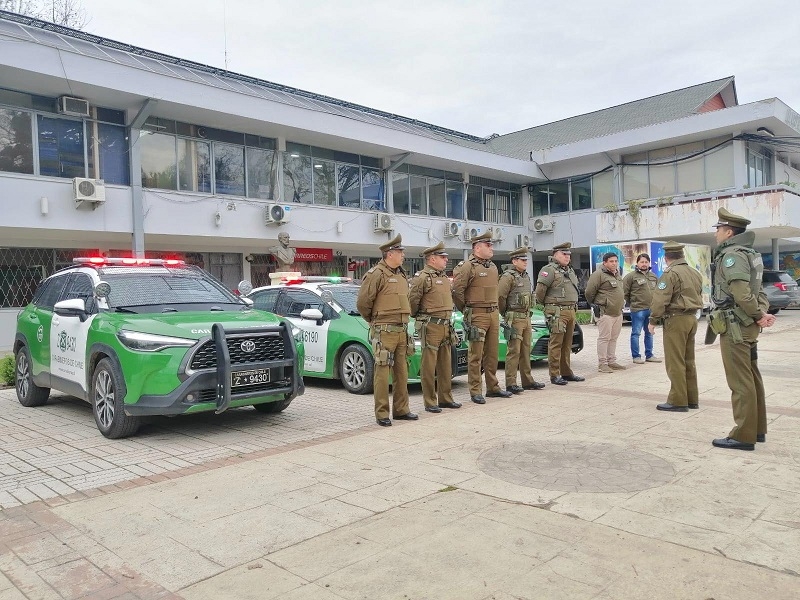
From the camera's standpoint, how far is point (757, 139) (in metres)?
23.9

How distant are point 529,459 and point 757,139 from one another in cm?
2353

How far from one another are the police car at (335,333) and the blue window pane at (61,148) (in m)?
8.98

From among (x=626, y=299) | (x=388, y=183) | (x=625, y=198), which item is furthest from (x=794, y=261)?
(x=626, y=299)

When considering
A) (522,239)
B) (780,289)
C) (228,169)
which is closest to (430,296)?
(228,169)

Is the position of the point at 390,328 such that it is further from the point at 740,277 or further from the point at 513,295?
the point at 740,277

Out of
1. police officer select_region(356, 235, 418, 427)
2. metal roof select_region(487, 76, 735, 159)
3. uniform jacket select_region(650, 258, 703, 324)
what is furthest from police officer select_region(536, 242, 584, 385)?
metal roof select_region(487, 76, 735, 159)

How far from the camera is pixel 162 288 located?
725cm

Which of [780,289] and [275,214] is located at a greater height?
[275,214]

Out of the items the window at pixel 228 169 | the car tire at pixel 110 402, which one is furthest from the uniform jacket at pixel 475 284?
the window at pixel 228 169

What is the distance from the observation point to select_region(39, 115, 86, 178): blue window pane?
15508 mm

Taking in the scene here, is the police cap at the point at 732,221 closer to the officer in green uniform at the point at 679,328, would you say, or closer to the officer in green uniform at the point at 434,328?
the officer in green uniform at the point at 679,328

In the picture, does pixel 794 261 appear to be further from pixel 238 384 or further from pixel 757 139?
pixel 238 384

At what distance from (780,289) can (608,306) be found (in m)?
14.8

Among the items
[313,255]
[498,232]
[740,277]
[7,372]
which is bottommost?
[7,372]
